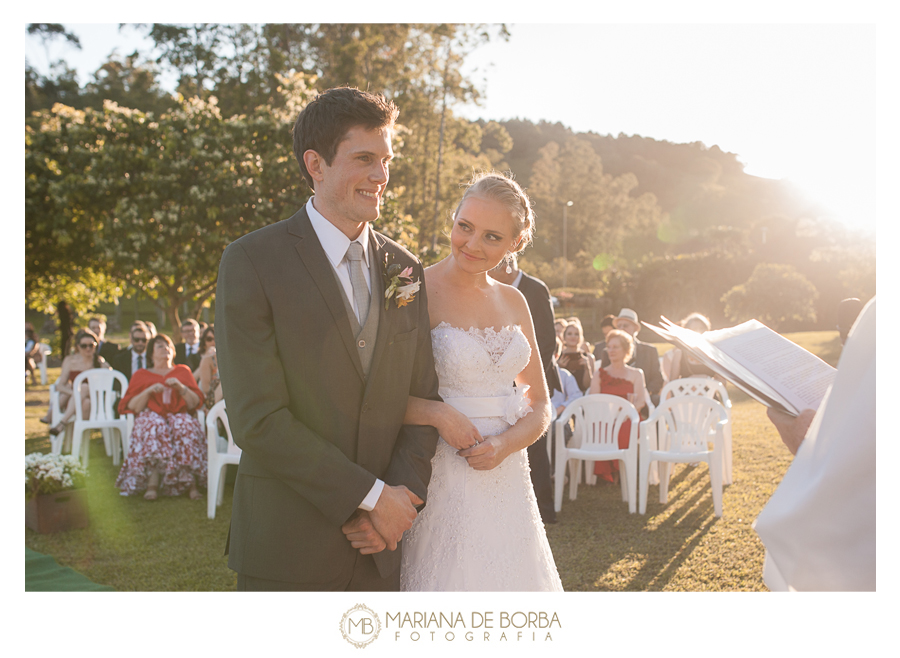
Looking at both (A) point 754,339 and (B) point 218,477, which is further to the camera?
(B) point 218,477

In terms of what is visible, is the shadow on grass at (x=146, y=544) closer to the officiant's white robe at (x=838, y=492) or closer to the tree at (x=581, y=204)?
the officiant's white robe at (x=838, y=492)

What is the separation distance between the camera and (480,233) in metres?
2.75

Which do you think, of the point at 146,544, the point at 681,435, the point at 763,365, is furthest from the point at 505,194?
the point at 681,435

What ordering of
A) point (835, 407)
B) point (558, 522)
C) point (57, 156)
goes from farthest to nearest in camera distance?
point (57, 156)
point (558, 522)
point (835, 407)

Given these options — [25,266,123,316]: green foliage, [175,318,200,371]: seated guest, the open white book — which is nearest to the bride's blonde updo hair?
the open white book

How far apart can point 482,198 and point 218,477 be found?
4.92 metres

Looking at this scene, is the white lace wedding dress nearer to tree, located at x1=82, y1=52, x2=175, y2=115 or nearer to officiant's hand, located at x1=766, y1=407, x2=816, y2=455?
officiant's hand, located at x1=766, y1=407, x2=816, y2=455

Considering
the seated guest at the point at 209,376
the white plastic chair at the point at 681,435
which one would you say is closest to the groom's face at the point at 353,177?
the white plastic chair at the point at 681,435

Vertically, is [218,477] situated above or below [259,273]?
below

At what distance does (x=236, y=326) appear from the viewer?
6.41 ft
